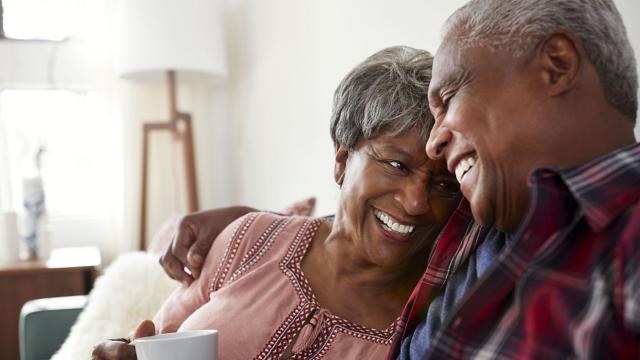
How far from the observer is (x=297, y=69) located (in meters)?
2.56

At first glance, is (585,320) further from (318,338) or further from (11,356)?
(11,356)

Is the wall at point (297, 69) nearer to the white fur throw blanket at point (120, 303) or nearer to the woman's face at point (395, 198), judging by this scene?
the woman's face at point (395, 198)

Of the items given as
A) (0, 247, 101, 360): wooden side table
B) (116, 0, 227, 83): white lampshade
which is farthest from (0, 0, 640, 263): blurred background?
(0, 247, 101, 360): wooden side table

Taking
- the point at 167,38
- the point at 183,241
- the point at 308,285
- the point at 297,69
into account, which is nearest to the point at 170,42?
the point at 167,38

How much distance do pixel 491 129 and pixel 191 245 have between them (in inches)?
34.3

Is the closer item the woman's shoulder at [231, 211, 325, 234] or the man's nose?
the man's nose

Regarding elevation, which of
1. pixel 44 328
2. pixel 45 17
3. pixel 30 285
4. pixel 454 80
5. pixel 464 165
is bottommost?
pixel 30 285

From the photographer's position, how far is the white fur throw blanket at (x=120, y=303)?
164 centimetres

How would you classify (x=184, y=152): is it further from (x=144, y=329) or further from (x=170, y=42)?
(x=144, y=329)

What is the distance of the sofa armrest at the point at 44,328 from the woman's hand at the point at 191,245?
2.12 ft

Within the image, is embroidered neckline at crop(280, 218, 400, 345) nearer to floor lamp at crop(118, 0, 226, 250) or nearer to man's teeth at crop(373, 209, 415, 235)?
man's teeth at crop(373, 209, 415, 235)

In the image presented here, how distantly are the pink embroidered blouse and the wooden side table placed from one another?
1534 mm

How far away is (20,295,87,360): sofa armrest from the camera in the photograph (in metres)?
1.89

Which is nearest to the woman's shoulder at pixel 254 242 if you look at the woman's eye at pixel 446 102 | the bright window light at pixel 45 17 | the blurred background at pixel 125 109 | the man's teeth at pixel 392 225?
the man's teeth at pixel 392 225
